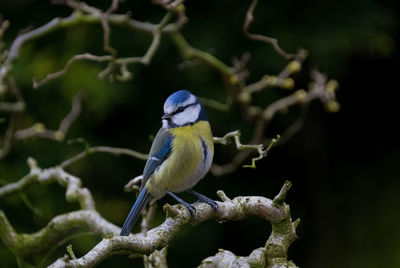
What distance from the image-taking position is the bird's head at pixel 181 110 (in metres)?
2.12

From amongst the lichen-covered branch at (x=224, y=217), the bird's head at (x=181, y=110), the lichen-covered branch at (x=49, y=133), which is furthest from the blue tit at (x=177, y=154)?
the lichen-covered branch at (x=49, y=133)

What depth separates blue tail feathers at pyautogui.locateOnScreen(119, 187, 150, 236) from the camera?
6.32 ft

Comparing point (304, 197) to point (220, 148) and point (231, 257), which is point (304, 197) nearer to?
point (220, 148)

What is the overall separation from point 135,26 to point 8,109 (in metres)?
0.76

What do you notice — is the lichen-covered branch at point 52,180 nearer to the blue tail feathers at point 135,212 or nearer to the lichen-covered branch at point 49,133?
the lichen-covered branch at point 49,133

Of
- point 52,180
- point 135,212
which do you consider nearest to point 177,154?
point 135,212

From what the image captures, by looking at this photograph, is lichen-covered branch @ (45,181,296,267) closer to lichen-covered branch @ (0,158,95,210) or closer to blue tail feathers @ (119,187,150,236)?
blue tail feathers @ (119,187,150,236)

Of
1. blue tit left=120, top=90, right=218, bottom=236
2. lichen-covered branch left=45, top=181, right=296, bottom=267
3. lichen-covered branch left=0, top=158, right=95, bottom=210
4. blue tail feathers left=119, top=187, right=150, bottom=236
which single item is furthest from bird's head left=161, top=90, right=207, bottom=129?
lichen-covered branch left=0, top=158, right=95, bottom=210

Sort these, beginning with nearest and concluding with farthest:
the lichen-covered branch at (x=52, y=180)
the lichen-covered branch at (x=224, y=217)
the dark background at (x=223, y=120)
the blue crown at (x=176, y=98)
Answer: the lichen-covered branch at (x=224, y=217) → the blue crown at (x=176, y=98) → the lichen-covered branch at (x=52, y=180) → the dark background at (x=223, y=120)

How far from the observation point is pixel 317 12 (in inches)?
139

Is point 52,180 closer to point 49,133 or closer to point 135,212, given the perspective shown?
point 49,133

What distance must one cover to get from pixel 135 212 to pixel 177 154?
0.28 meters

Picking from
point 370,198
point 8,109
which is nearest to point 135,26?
point 8,109

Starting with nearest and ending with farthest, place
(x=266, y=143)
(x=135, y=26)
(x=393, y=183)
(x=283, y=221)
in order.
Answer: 1. (x=283, y=221)
2. (x=135, y=26)
3. (x=266, y=143)
4. (x=393, y=183)
